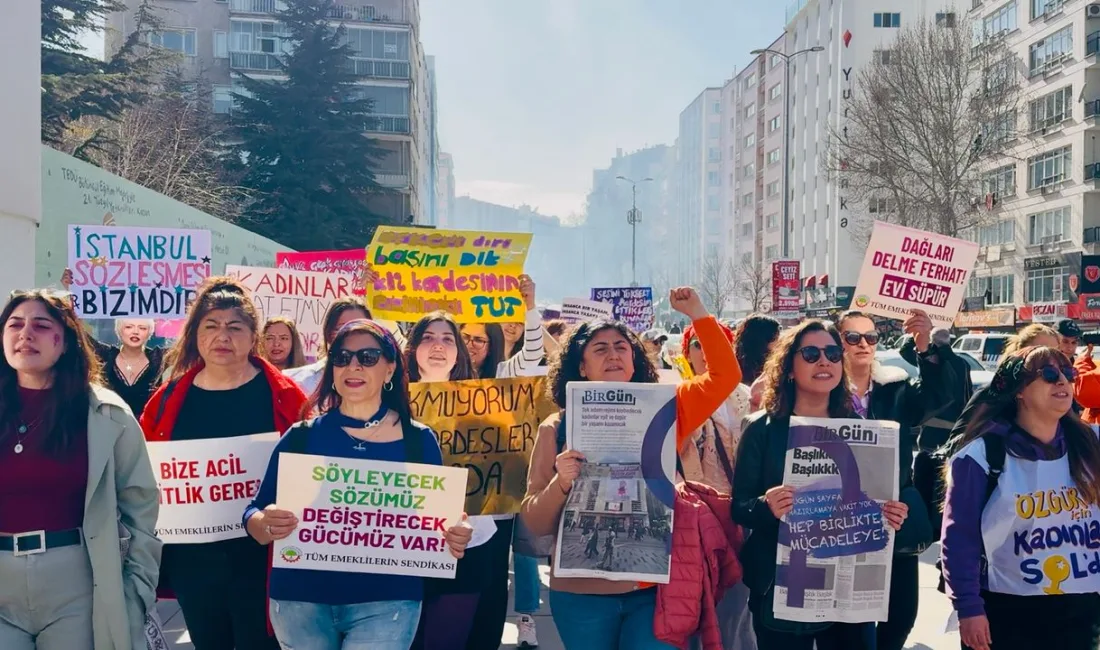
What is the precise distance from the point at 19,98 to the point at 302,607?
7473mm

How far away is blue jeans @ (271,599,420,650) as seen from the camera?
3.48 metres

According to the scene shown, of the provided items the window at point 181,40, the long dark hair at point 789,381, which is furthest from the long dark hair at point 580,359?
the window at point 181,40

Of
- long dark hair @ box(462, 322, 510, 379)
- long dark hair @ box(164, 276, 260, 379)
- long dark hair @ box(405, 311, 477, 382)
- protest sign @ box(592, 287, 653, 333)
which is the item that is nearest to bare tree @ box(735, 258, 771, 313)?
protest sign @ box(592, 287, 653, 333)

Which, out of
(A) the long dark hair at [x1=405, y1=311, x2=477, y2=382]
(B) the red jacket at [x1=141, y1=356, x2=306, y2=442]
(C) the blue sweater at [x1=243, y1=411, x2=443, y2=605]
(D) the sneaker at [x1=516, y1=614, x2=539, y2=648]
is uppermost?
(A) the long dark hair at [x1=405, y1=311, x2=477, y2=382]

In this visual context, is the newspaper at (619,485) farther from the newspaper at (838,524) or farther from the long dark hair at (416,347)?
the long dark hair at (416,347)

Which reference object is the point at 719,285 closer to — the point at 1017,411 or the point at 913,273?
the point at 913,273

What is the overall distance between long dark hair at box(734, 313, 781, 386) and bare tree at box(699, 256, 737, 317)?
77.7 meters

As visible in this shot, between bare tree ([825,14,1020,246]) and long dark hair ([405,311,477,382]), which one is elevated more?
bare tree ([825,14,1020,246])

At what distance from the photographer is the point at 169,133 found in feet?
91.9

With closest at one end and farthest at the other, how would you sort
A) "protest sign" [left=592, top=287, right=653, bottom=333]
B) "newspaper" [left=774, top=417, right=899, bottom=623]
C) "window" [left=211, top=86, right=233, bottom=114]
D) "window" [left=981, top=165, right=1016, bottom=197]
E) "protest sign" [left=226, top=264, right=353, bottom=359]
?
"newspaper" [left=774, top=417, right=899, bottom=623] → "protest sign" [left=226, top=264, right=353, bottom=359] → "protest sign" [left=592, top=287, right=653, bottom=333] → "window" [left=981, top=165, right=1016, bottom=197] → "window" [left=211, top=86, right=233, bottom=114]

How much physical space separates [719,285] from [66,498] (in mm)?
89638

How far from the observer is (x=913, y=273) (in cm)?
675

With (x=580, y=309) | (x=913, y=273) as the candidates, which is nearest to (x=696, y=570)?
(x=913, y=273)

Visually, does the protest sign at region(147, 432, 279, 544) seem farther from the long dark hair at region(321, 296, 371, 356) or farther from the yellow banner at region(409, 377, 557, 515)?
the long dark hair at region(321, 296, 371, 356)
